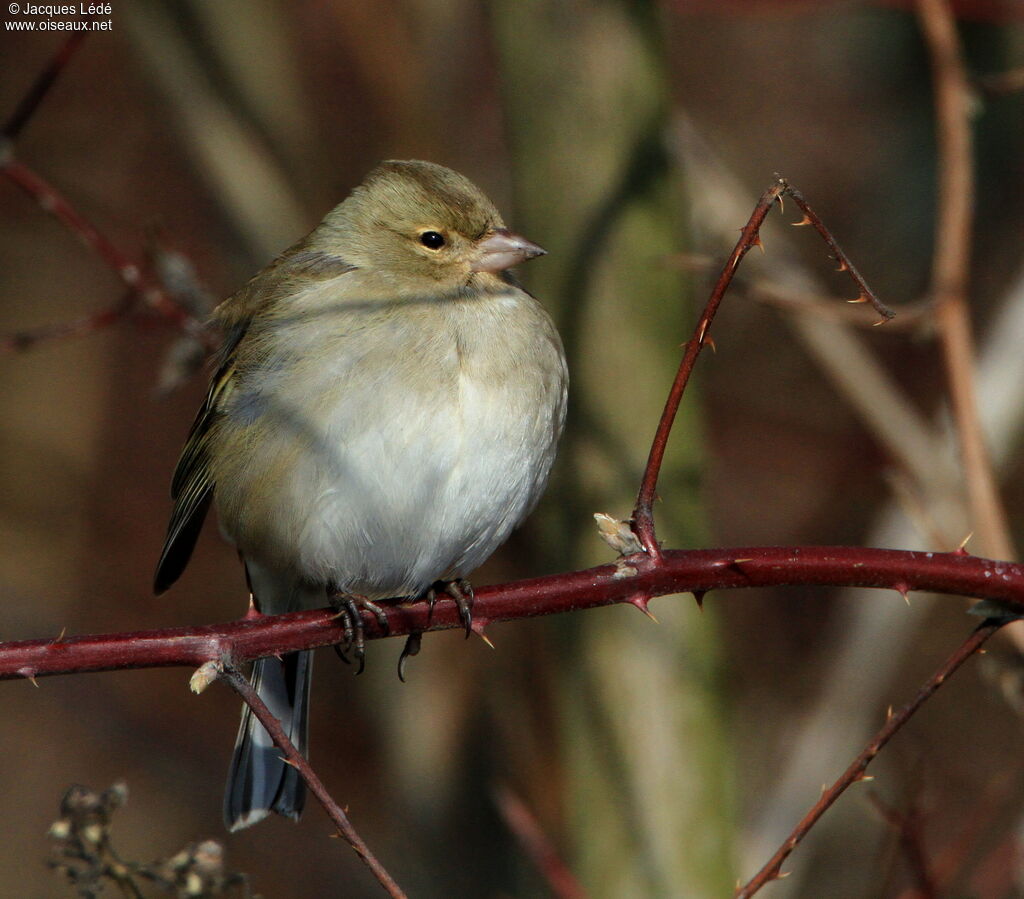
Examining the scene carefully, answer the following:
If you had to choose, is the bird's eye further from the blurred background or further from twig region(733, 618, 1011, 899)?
twig region(733, 618, 1011, 899)

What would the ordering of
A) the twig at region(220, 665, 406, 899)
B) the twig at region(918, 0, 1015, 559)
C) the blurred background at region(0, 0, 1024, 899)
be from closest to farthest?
the twig at region(220, 665, 406, 899) < the twig at region(918, 0, 1015, 559) < the blurred background at region(0, 0, 1024, 899)

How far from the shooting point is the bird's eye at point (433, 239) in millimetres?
3674

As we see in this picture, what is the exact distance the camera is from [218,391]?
371 cm

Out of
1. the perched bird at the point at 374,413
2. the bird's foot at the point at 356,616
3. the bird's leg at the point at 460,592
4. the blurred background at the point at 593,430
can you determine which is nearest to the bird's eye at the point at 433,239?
the perched bird at the point at 374,413

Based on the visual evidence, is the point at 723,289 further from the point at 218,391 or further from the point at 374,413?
the point at 218,391

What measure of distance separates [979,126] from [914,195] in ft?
3.77

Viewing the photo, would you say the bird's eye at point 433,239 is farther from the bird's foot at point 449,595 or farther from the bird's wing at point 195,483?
the bird's foot at point 449,595

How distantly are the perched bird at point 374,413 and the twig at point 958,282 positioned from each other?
1.06 meters

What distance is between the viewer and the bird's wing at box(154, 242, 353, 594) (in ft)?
12.0

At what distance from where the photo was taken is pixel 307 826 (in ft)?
26.0

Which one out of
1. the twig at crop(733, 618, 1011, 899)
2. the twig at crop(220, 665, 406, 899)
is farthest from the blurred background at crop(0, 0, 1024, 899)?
the twig at crop(220, 665, 406, 899)

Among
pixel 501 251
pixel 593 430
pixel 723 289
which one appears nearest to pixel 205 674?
pixel 723 289

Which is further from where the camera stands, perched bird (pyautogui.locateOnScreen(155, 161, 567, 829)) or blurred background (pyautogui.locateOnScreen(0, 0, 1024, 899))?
blurred background (pyautogui.locateOnScreen(0, 0, 1024, 899))

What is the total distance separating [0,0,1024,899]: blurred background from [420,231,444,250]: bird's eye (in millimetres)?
504
